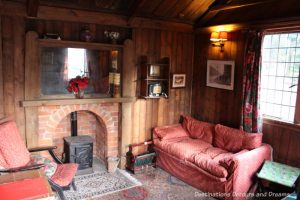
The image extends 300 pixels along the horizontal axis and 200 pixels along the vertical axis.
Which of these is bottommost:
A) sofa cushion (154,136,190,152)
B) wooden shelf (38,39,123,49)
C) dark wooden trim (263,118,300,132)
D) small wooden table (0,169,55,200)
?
sofa cushion (154,136,190,152)

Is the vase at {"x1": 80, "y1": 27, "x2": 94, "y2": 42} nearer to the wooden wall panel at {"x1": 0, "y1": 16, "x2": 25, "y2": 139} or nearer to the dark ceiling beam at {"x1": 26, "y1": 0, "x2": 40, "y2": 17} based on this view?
the dark ceiling beam at {"x1": 26, "y1": 0, "x2": 40, "y2": 17}

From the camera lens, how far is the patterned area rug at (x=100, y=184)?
12.4 ft

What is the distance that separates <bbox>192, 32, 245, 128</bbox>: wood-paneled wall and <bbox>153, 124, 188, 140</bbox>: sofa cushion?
0.53 metres

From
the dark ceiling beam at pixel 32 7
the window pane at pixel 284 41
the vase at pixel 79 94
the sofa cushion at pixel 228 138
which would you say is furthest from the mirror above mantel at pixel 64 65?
the window pane at pixel 284 41


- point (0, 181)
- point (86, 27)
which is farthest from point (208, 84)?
point (0, 181)

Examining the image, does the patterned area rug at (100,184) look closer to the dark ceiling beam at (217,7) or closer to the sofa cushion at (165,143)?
the sofa cushion at (165,143)

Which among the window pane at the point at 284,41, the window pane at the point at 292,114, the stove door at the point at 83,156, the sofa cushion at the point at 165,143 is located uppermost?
the window pane at the point at 284,41

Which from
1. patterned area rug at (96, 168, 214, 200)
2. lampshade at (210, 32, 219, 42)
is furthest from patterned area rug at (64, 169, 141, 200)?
lampshade at (210, 32, 219, 42)

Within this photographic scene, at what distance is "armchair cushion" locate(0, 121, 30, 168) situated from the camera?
3.03 meters

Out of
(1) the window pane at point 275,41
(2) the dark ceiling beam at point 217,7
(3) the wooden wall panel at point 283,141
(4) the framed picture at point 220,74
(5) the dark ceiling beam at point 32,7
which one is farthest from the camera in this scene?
(4) the framed picture at point 220,74

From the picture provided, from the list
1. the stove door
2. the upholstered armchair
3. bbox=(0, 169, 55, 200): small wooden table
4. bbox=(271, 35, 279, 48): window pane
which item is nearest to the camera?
bbox=(0, 169, 55, 200): small wooden table

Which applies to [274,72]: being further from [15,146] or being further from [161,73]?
[15,146]

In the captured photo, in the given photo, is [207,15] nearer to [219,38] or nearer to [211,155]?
[219,38]

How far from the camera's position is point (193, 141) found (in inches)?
183
